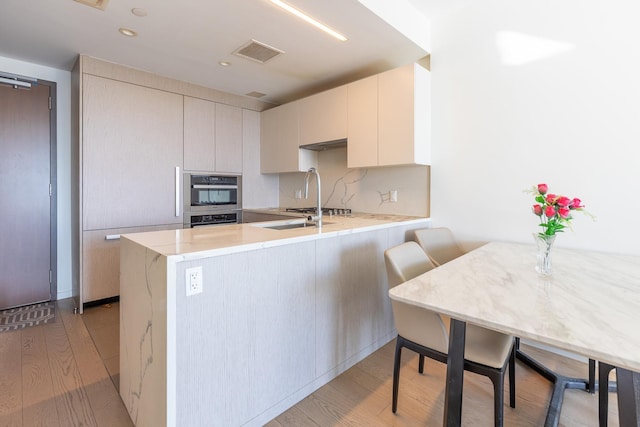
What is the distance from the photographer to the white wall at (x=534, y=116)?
195 cm

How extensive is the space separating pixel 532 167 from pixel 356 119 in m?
1.54

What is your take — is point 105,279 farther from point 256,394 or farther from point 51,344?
point 256,394

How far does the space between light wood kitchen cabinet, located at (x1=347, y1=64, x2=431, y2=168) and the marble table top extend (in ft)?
4.17

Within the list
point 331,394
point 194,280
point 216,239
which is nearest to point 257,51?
point 216,239

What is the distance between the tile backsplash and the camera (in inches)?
117

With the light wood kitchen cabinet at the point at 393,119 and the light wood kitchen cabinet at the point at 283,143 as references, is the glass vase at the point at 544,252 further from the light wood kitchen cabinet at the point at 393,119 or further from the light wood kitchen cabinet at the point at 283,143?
the light wood kitchen cabinet at the point at 283,143

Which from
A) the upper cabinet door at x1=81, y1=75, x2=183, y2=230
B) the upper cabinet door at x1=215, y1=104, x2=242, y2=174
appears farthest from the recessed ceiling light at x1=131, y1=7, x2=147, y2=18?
the upper cabinet door at x1=215, y1=104, x2=242, y2=174

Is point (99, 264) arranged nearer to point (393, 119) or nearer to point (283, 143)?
point (283, 143)

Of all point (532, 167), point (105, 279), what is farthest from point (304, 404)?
point (105, 279)

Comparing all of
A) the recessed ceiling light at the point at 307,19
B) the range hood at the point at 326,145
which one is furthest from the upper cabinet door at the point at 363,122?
the recessed ceiling light at the point at 307,19

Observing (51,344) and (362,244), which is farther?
(51,344)

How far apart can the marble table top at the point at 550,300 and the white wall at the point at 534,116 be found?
0.59 m

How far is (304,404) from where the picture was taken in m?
1.71

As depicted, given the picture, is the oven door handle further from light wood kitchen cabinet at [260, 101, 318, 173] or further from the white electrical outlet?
the white electrical outlet
